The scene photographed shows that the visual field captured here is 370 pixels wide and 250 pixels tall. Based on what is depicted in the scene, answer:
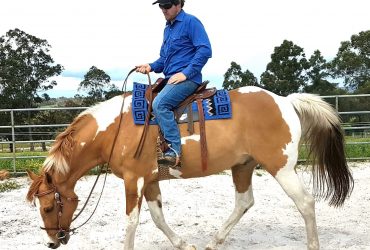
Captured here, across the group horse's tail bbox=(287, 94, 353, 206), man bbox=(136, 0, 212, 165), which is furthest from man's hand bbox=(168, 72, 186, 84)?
horse's tail bbox=(287, 94, 353, 206)

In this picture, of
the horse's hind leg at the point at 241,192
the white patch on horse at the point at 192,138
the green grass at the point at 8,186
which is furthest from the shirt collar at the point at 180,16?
the green grass at the point at 8,186

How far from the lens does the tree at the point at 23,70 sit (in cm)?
3425

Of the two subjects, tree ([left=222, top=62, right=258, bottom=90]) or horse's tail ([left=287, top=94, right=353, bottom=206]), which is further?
tree ([left=222, top=62, right=258, bottom=90])

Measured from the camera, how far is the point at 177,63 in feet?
12.8

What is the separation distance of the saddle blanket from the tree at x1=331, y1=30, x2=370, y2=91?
3805 centimetres

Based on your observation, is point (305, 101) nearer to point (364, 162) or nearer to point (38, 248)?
point (38, 248)

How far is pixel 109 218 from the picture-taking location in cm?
541

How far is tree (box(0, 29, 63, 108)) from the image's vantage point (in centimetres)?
3425

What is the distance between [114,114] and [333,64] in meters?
39.2

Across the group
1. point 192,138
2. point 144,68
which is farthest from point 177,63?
point 192,138

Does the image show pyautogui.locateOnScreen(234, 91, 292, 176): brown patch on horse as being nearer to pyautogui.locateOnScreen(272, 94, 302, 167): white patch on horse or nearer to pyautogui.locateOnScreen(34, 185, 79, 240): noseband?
pyautogui.locateOnScreen(272, 94, 302, 167): white patch on horse

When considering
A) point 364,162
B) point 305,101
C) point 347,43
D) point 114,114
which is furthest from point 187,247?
point 347,43

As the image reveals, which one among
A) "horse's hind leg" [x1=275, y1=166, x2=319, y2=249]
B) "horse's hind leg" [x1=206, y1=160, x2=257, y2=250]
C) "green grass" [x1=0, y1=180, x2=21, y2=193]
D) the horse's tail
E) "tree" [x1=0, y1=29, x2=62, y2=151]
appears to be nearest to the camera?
"horse's hind leg" [x1=275, y1=166, x2=319, y2=249]

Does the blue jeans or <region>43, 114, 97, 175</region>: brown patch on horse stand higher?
the blue jeans
